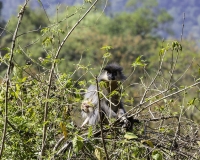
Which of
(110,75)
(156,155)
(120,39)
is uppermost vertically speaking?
(120,39)

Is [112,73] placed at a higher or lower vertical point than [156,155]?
higher

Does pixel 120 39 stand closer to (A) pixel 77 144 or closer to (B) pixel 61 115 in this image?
(B) pixel 61 115

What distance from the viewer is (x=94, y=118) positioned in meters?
5.87

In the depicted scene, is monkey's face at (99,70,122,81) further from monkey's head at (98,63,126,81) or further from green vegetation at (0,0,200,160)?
green vegetation at (0,0,200,160)

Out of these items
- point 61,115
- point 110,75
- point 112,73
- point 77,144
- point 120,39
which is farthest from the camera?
point 120,39

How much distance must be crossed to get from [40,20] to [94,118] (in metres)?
41.6

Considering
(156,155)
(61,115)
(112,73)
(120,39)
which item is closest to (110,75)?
(112,73)

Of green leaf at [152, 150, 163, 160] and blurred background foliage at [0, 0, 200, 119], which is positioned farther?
blurred background foliage at [0, 0, 200, 119]

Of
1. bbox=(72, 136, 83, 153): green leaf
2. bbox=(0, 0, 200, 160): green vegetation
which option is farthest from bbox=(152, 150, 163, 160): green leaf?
bbox=(72, 136, 83, 153): green leaf

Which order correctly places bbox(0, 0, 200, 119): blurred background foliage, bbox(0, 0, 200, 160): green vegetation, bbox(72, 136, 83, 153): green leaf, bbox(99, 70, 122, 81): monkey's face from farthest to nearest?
1. bbox(0, 0, 200, 119): blurred background foliage
2. bbox(99, 70, 122, 81): monkey's face
3. bbox(0, 0, 200, 160): green vegetation
4. bbox(72, 136, 83, 153): green leaf

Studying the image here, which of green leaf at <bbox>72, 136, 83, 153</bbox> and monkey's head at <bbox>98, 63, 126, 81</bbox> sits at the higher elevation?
monkey's head at <bbox>98, 63, 126, 81</bbox>

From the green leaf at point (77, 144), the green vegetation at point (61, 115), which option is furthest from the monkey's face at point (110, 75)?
the green leaf at point (77, 144)

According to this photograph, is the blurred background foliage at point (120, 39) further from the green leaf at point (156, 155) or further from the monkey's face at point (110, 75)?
the green leaf at point (156, 155)

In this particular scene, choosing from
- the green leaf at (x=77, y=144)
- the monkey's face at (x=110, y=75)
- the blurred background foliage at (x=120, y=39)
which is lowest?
the green leaf at (x=77, y=144)
